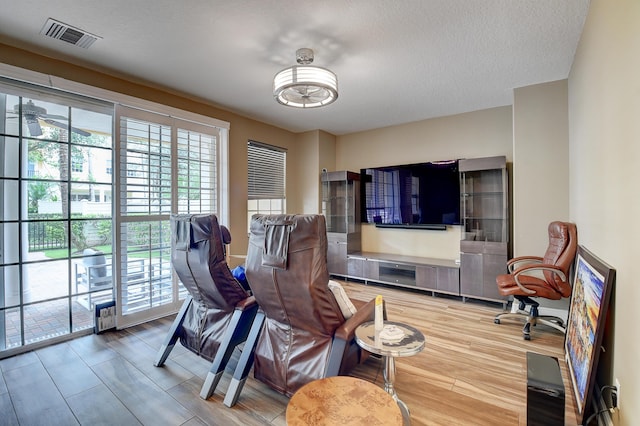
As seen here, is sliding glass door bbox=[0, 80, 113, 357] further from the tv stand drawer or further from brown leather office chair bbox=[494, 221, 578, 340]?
brown leather office chair bbox=[494, 221, 578, 340]

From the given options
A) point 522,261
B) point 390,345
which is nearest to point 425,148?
point 522,261

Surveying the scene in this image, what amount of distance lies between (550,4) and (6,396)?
191 inches

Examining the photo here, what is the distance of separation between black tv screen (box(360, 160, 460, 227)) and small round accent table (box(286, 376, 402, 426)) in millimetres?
3689

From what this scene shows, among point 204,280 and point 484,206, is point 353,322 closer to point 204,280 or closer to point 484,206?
point 204,280

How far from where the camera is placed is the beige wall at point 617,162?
1.34 metres

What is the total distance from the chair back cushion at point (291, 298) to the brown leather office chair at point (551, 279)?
2.26 m

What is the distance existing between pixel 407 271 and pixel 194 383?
3.30 meters

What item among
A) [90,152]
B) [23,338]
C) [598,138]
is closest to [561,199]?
[598,138]

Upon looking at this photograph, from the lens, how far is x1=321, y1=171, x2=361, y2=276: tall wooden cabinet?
5258 mm

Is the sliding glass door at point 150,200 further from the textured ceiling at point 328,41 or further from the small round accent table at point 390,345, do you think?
the small round accent table at point 390,345

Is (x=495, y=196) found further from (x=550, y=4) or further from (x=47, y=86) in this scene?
(x=47, y=86)

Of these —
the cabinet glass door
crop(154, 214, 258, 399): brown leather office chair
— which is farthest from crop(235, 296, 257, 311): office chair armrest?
the cabinet glass door

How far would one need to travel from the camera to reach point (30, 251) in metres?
2.77

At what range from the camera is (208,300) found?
238cm
